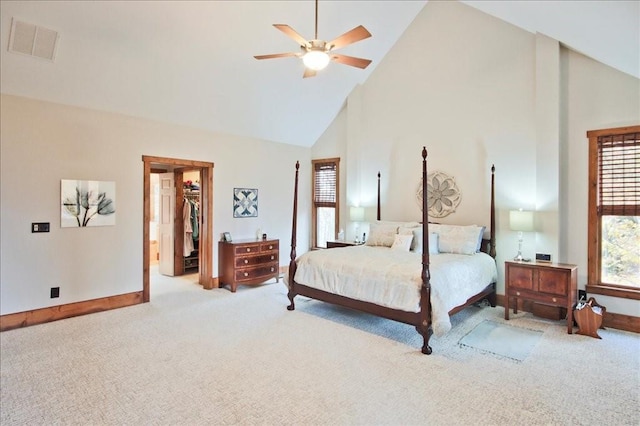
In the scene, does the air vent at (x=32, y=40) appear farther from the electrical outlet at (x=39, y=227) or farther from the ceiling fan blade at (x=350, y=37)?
the ceiling fan blade at (x=350, y=37)

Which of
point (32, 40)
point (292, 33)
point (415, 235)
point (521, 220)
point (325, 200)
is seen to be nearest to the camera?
point (292, 33)

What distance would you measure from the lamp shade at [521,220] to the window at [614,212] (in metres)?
0.69

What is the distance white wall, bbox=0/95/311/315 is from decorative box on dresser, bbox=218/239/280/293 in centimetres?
68

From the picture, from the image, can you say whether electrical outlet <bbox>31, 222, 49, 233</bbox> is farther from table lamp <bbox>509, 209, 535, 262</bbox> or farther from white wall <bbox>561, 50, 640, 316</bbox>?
white wall <bbox>561, 50, 640, 316</bbox>

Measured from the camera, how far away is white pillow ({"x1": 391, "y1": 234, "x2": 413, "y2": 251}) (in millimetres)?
5152

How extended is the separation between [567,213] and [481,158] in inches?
54.4

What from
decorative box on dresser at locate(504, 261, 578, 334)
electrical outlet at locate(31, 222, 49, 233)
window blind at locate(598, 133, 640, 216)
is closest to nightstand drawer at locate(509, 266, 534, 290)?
decorative box on dresser at locate(504, 261, 578, 334)

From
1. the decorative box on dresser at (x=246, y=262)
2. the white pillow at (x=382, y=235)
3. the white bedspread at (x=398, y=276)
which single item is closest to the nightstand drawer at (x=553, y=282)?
the white bedspread at (x=398, y=276)

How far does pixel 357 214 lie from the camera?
6.57 m

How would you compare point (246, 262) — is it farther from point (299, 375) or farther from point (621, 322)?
point (621, 322)

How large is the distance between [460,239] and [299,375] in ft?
10.3

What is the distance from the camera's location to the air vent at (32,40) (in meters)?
3.55

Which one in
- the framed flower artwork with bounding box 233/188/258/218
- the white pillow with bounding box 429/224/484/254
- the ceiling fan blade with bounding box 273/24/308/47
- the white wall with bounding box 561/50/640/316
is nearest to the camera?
the ceiling fan blade with bounding box 273/24/308/47

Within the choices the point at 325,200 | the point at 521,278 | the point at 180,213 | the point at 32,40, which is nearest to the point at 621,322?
Answer: the point at 521,278
